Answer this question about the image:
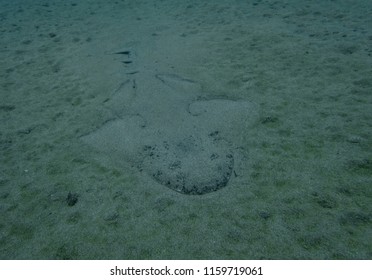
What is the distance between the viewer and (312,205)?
2.48m

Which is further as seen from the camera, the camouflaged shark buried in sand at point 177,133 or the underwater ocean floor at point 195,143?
the camouflaged shark buried in sand at point 177,133

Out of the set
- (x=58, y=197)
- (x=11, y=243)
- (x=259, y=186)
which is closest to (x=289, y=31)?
(x=259, y=186)

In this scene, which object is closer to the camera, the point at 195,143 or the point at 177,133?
the point at 195,143

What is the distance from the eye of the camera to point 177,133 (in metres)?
3.34

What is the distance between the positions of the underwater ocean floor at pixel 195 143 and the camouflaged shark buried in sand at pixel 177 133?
0.02 m

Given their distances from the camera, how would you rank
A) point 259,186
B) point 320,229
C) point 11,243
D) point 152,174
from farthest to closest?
point 152,174 → point 259,186 → point 11,243 → point 320,229

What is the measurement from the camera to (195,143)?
3.17m

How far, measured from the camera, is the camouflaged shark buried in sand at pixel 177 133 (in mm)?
2861

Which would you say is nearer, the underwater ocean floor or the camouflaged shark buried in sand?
the underwater ocean floor

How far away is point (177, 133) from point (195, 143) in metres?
0.29

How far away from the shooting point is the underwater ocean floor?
2373 millimetres

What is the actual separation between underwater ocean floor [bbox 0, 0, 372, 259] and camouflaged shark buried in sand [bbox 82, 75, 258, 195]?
2cm

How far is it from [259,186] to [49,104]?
3.24 m

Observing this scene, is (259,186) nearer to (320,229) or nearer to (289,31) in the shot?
(320,229)
